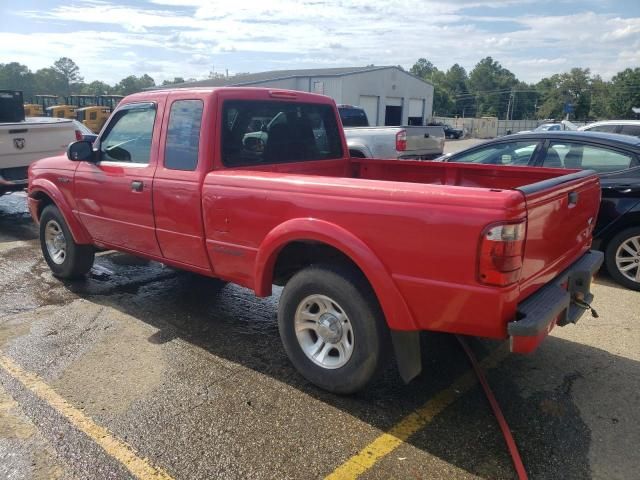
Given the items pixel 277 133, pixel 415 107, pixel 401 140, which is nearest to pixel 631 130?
pixel 401 140

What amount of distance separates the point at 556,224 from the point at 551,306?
517 mm

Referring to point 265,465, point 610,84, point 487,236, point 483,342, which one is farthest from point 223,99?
point 610,84

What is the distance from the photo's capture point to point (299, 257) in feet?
11.9

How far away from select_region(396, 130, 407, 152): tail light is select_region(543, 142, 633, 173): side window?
4.23 meters

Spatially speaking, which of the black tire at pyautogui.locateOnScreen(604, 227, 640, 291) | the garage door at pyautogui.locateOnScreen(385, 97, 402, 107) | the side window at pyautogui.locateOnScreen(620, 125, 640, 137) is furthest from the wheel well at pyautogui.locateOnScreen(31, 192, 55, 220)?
the garage door at pyautogui.locateOnScreen(385, 97, 402, 107)

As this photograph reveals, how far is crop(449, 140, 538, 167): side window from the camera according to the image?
20.1 feet

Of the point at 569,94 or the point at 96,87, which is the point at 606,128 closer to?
the point at 569,94

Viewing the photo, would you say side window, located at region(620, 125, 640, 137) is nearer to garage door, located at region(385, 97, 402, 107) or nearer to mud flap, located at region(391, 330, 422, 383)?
mud flap, located at region(391, 330, 422, 383)

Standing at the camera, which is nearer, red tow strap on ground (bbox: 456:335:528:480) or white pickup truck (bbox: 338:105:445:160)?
red tow strap on ground (bbox: 456:335:528:480)

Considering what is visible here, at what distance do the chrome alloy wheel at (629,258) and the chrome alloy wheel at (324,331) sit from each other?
12.0 feet

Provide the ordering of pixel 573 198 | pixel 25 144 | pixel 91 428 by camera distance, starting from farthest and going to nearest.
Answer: pixel 25 144 < pixel 573 198 < pixel 91 428

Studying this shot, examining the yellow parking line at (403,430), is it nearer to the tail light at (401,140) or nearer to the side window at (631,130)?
the tail light at (401,140)

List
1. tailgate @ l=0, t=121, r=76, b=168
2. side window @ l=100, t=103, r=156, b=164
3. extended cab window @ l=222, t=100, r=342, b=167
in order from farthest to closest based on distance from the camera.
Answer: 1. tailgate @ l=0, t=121, r=76, b=168
2. side window @ l=100, t=103, r=156, b=164
3. extended cab window @ l=222, t=100, r=342, b=167

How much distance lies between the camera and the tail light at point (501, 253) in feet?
8.18
